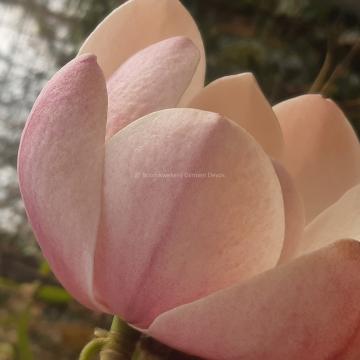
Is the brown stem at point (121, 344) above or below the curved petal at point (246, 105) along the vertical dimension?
below

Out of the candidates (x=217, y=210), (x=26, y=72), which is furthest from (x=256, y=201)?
(x=26, y=72)

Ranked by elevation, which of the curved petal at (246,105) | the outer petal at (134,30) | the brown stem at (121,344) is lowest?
the brown stem at (121,344)

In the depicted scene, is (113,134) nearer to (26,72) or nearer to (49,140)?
(49,140)
